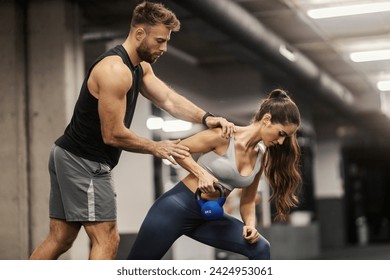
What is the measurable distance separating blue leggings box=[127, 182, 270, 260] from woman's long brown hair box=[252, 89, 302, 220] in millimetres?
351

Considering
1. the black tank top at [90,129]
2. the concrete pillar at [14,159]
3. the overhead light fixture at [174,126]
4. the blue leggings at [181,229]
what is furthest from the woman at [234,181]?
the concrete pillar at [14,159]

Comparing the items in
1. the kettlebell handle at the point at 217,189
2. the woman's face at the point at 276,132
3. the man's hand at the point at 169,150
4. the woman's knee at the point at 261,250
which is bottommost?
the woman's knee at the point at 261,250

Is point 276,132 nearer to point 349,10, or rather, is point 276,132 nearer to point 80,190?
point 80,190

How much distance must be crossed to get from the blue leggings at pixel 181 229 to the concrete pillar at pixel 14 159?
88.1 inches

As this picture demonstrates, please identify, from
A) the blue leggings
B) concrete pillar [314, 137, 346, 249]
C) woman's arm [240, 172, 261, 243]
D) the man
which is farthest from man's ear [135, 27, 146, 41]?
concrete pillar [314, 137, 346, 249]

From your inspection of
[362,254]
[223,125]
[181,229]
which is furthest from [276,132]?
[362,254]

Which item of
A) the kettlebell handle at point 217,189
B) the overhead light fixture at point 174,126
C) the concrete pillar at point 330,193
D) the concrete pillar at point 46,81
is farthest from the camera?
the concrete pillar at point 330,193

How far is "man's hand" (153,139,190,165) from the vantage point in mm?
3023

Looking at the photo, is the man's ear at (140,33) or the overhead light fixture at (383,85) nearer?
the man's ear at (140,33)

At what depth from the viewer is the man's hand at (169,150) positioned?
3023mm

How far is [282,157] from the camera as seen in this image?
331 centimetres

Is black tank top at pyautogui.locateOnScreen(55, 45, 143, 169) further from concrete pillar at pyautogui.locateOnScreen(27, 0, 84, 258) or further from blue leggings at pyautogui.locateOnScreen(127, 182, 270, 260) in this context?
concrete pillar at pyautogui.locateOnScreen(27, 0, 84, 258)

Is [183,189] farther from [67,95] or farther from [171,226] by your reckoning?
[67,95]

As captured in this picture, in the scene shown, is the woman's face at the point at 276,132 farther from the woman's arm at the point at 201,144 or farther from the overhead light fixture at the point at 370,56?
the overhead light fixture at the point at 370,56
